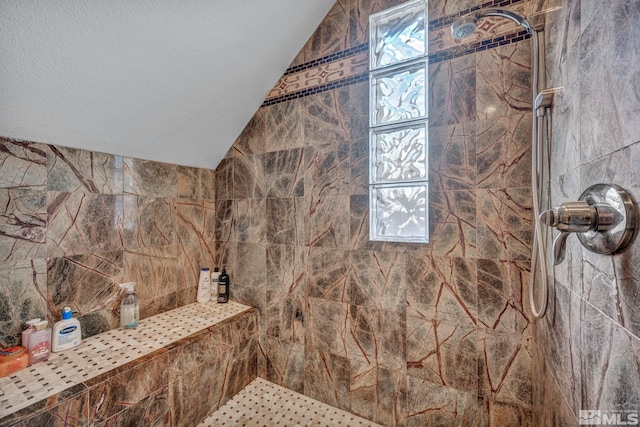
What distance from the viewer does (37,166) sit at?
129cm

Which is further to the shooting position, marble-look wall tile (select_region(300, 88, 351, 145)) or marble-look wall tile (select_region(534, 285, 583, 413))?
marble-look wall tile (select_region(300, 88, 351, 145))

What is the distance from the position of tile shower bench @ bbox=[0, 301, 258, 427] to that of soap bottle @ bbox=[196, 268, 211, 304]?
0.08m

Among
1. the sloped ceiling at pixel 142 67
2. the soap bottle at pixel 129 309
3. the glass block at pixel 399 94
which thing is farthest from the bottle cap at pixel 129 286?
the glass block at pixel 399 94

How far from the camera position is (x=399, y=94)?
1419mm

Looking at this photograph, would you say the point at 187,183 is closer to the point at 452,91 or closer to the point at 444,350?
the point at 452,91

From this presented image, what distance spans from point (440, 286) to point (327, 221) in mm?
699

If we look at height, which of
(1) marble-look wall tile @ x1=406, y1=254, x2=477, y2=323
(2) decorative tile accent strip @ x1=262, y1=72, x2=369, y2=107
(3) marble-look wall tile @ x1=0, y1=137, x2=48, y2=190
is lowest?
(1) marble-look wall tile @ x1=406, y1=254, x2=477, y2=323

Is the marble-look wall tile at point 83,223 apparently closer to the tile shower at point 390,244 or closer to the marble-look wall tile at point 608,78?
the tile shower at point 390,244

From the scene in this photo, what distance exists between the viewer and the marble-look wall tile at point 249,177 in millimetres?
1880

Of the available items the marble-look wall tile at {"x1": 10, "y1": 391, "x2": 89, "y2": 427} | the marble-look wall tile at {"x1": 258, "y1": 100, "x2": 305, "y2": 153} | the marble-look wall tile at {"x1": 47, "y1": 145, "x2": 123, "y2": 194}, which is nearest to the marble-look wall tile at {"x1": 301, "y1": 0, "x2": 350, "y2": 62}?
the marble-look wall tile at {"x1": 258, "y1": 100, "x2": 305, "y2": 153}

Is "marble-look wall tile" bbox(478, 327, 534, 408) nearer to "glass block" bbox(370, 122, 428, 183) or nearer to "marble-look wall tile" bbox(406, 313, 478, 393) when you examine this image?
"marble-look wall tile" bbox(406, 313, 478, 393)

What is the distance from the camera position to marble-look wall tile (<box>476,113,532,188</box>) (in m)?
1.11

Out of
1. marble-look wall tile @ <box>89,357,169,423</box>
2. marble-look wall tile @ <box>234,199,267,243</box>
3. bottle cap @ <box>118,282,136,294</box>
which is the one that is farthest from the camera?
marble-look wall tile @ <box>234,199,267,243</box>

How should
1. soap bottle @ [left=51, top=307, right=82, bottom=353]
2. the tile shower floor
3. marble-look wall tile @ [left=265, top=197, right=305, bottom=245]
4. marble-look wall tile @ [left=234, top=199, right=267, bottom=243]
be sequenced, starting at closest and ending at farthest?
1. soap bottle @ [left=51, top=307, right=82, bottom=353]
2. the tile shower floor
3. marble-look wall tile @ [left=265, top=197, right=305, bottom=245]
4. marble-look wall tile @ [left=234, top=199, right=267, bottom=243]
